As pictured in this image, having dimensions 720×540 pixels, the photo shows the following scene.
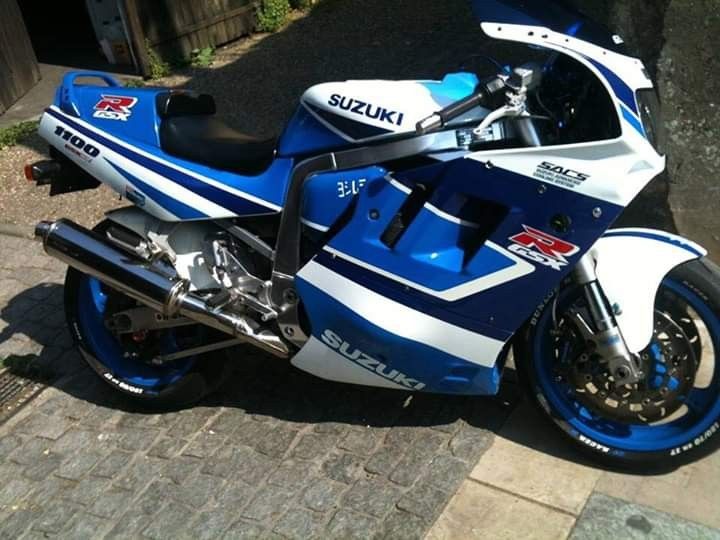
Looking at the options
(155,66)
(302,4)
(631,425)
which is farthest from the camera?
(302,4)

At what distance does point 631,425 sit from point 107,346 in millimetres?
2329

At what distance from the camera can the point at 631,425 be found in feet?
12.2

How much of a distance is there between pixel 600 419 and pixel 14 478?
7.95 feet

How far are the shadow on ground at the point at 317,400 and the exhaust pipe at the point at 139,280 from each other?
0.49 meters

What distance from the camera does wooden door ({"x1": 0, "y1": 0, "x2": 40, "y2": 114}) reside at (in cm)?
855

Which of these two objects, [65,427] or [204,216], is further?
[65,427]

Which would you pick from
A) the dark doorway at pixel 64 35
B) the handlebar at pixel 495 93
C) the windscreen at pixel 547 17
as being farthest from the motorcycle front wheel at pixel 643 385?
the dark doorway at pixel 64 35

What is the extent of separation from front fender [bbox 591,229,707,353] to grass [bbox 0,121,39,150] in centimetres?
550

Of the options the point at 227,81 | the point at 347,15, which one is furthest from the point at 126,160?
the point at 347,15

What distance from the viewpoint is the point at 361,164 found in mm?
3473

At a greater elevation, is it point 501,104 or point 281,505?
point 501,104

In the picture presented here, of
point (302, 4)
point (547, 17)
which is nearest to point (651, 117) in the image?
point (547, 17)

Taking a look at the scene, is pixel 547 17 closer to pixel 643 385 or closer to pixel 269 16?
pixel 643 385

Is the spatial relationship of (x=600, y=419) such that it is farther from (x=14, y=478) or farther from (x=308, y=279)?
(x=14, y=478)
